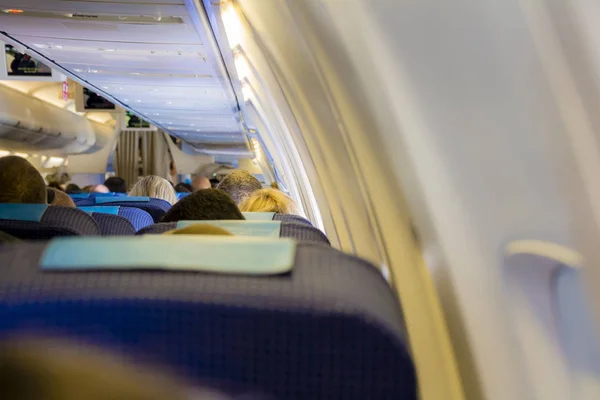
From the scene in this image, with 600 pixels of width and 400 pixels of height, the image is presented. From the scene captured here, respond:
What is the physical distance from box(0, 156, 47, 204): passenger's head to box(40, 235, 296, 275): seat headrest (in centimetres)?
208

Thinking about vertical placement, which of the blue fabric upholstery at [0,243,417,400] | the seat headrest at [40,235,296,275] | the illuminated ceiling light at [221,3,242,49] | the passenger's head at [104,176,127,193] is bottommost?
the blue fabric upholstery at [0,243,417,400]

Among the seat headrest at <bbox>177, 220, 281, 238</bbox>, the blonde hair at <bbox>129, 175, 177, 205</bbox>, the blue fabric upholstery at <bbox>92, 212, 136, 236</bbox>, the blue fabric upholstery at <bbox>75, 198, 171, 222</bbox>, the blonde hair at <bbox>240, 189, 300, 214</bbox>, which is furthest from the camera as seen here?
the blonde hair at <bbox>129, 175, 177, 205</bbox>

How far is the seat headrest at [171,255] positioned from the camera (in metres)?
1.13

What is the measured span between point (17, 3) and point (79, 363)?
149 inches

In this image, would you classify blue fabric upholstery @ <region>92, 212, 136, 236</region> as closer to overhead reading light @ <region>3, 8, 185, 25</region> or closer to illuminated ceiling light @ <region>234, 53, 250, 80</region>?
overhead reading light @ <region>3, 8, 185, 25</region>

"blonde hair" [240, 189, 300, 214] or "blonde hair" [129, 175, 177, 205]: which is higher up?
"blonde hair" [129, 175, 177, 205]

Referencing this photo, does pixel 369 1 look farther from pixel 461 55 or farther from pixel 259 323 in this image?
pixel 259 323

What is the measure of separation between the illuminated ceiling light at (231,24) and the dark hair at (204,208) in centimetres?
182

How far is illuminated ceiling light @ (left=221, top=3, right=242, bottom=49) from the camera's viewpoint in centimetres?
430

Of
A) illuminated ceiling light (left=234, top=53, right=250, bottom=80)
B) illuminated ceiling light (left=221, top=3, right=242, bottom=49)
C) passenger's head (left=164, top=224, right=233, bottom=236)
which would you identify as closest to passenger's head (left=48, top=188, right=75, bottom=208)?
illuminated ceiling light (left=221, top=3, right=242, bottom=49)

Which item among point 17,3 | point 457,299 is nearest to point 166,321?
point 457,299

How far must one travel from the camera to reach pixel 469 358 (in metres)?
1.79

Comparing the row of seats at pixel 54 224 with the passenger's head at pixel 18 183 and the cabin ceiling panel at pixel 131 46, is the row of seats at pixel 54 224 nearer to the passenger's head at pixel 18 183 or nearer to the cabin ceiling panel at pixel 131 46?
the passenger's head at pixel 18 183

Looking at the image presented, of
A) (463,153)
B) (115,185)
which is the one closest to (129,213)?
(463,153)
